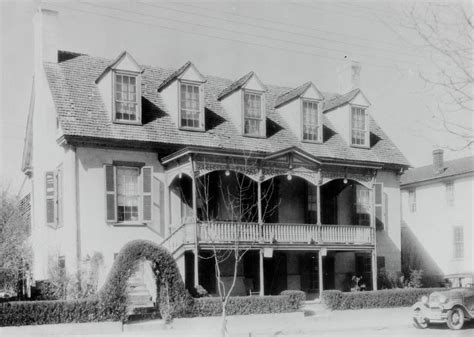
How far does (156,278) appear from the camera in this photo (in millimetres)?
19469

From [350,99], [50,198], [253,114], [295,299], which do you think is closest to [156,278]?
[295,299]

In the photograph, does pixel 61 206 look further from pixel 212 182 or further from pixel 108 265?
pixel 212 182

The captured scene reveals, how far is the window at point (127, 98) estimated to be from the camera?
24078 millimetres

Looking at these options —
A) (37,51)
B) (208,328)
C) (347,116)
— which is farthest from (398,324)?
(37,51)

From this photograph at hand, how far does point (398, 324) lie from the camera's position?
66.0 feet

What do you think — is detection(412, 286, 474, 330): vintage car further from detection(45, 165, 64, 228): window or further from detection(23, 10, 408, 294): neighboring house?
detection(45, 165, 64, 228): window

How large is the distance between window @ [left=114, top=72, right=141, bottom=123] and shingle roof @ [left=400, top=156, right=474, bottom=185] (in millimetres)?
20067

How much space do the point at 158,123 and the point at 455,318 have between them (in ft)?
43.5

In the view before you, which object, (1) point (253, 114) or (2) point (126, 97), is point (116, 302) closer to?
(2) point (126, 97)

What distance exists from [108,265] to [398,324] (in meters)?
10.4

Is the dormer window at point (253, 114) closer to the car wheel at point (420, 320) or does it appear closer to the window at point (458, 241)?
the car wheel at point (420, 320)

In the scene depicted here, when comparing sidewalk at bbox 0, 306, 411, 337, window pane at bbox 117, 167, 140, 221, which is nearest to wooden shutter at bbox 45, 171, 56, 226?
window pane at bbox 117, 167, 140, 221

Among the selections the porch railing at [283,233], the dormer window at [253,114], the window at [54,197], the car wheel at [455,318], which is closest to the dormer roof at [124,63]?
the window at [54,197]

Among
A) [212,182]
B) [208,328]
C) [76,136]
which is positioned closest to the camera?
[208,328]
